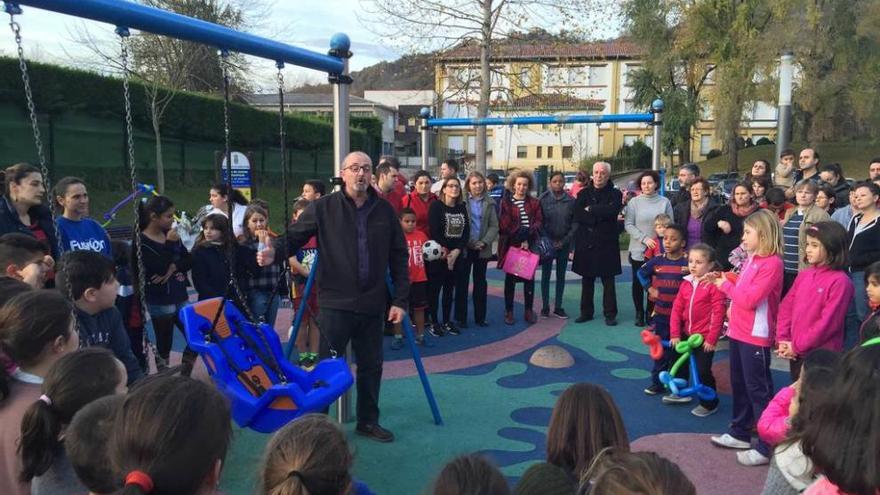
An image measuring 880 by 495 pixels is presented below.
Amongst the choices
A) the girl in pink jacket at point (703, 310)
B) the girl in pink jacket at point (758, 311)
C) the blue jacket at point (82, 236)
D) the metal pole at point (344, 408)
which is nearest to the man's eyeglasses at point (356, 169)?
the metal pole at point (344, 408)

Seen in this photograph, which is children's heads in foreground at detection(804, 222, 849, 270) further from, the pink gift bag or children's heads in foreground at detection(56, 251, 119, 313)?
children's heads in foreground at detection(56, 251, 119, 313)

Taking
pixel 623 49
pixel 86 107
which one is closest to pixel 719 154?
pixel 623 49

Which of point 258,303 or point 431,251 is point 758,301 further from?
point 258,303

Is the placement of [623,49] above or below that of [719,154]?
above

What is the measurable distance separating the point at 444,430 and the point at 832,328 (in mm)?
2473

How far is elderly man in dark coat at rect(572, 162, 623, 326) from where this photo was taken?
288 inches

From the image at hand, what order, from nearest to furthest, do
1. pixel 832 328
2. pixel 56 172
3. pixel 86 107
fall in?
pixel 832 328
pixel 56 172
pixel 86 107

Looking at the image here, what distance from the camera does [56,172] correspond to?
583 inches

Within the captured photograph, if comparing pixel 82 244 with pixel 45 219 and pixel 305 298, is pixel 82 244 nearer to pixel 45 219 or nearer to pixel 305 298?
pixel 45 219

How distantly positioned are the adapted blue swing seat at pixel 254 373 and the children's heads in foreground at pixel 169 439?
5.81 feet

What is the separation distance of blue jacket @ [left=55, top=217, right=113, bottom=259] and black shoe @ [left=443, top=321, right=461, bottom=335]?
11.7 feet

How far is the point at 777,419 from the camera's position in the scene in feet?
9.66

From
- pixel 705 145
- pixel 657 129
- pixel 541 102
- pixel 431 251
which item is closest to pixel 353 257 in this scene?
pixel 431 251

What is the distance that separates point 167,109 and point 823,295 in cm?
1879
